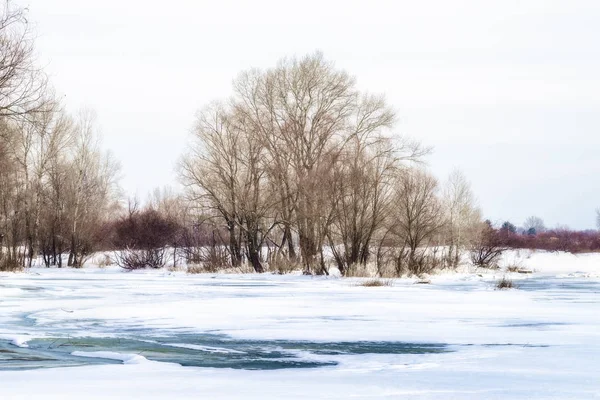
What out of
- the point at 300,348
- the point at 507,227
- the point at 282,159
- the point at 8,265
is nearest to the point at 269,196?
the point at 282,159

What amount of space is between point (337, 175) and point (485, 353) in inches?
902

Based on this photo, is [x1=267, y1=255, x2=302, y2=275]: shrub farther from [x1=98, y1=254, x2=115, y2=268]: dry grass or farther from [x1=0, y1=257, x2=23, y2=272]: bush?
[x1=98, y1=254, x2=115, y2=268]: dry grass

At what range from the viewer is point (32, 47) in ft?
71.9

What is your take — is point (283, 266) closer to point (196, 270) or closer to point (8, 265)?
point (196, 270)

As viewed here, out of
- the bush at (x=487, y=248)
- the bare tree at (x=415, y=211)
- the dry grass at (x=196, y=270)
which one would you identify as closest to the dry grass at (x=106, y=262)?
the dry grass at (x=196, y=270)

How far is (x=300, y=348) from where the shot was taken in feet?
32.0

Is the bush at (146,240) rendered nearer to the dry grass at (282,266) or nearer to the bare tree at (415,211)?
the dry grass at (282,266)

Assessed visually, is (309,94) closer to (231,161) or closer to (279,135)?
(279,135)

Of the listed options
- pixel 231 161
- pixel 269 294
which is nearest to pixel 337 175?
pixel 231 161

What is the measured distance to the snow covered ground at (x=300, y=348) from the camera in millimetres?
6648

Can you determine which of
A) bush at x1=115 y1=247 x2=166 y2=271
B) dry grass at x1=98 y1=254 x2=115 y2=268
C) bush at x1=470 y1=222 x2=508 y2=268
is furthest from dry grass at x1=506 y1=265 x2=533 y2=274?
dry grass at x1=98 y1=254 x2=115 y2=268

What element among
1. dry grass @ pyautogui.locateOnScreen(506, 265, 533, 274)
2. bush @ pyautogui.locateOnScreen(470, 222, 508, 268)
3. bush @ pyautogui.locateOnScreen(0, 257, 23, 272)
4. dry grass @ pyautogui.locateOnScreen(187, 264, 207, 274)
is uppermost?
bush @ pyautogui.locateOnScreen(470, 222, 508, 268)

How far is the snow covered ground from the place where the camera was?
21.8 feet

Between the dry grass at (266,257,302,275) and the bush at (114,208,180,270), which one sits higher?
the bush at (114,208,180,270)
